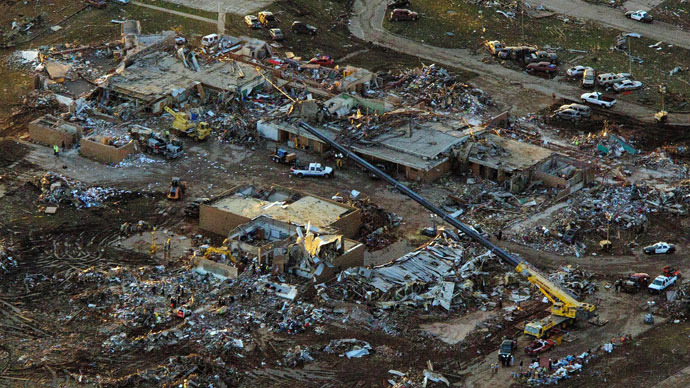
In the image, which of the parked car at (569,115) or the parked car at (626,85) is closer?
the parked car at (569,115)

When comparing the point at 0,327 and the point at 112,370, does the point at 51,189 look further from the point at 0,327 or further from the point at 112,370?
the point at 112,370

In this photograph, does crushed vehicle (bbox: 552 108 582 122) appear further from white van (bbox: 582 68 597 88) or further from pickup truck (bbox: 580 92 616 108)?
white van (bbox: 582 68 597 88)

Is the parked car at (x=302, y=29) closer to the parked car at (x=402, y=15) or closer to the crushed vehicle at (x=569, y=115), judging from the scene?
the parked car at (x=402, y=15)

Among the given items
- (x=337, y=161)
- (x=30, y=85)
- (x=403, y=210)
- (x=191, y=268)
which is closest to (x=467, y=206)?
(x=403, y=210)

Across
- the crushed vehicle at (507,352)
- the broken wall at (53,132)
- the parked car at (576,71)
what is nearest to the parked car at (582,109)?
the parked car at (576,71)

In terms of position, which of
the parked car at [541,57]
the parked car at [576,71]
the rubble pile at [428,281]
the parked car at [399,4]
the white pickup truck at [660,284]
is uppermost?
the white pickup truck at [660,284]
